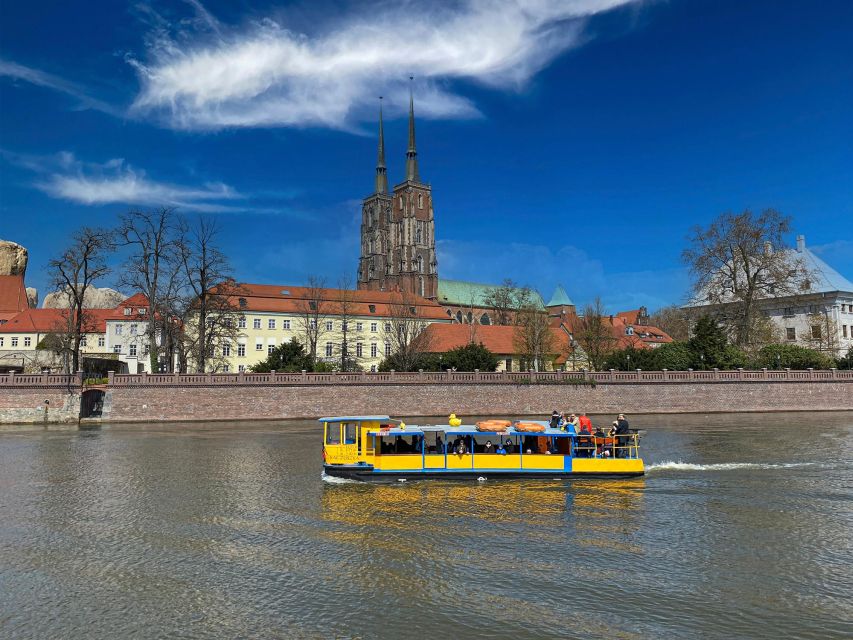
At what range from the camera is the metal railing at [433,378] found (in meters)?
55.6

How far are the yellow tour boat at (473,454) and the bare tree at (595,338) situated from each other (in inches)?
1948

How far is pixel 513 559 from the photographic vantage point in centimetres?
1736

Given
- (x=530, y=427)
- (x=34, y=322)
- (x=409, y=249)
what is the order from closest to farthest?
(x=530, y=427) < (x=34, y=322) < (x=409, y=249)

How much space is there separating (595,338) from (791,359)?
20702 millimetres

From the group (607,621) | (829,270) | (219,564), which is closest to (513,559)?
(607,621)

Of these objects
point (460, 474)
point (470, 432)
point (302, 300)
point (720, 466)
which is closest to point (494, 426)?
point (470, 432)

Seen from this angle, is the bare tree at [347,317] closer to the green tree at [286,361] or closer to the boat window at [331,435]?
the green tree at [286,361]

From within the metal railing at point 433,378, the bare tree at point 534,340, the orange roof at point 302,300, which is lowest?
the metal railing at point 433,378

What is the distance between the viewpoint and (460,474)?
1124 inches

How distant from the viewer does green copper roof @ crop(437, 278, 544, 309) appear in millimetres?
150500

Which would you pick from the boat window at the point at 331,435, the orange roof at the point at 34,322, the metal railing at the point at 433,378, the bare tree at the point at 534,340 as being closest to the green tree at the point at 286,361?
the metal railing at the point at 433,378

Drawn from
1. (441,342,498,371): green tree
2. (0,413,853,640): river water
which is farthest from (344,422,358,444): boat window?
(441,342,498,371): green tree

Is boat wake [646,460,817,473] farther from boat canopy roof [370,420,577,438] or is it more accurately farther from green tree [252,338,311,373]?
green tree [252,338,311,373]

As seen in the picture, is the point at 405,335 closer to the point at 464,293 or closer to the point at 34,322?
the point at 34,322
